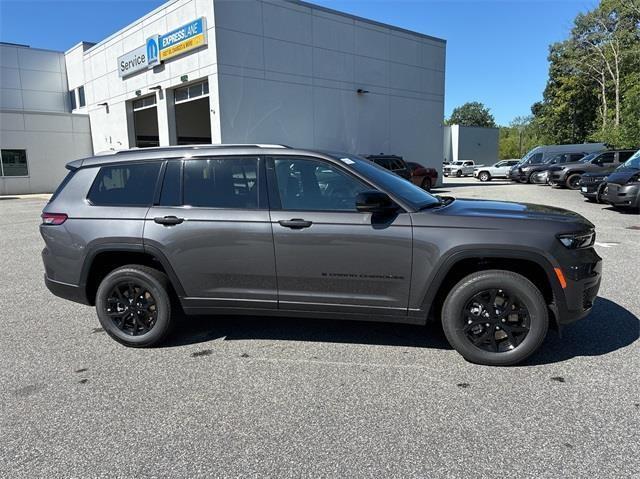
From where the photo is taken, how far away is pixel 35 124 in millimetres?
28625

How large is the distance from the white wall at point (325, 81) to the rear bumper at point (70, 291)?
14831 mm

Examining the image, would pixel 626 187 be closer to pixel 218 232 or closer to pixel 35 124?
pixel 218 232

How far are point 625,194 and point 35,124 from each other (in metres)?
30.9

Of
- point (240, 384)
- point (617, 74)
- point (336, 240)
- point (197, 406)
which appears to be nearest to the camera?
point (197, 406)

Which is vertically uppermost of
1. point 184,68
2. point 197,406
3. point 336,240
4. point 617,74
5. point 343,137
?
point 617,74

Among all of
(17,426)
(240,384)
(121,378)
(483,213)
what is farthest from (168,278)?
(483,213)

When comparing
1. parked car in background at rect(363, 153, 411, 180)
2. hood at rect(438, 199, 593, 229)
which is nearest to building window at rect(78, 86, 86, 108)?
parked car in background at rect(363, 153, 411, 180)

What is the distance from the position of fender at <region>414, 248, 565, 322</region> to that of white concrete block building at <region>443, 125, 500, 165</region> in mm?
56241

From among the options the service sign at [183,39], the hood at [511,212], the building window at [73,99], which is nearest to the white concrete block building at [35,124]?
the building window at [73,99]

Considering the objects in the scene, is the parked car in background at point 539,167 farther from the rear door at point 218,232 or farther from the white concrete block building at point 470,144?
the white concrete block building at point 470,144

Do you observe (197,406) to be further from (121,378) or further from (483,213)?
(483,213)

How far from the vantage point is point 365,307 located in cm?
383

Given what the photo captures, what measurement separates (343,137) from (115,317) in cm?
1969

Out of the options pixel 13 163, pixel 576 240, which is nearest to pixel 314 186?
pixel 576 240
